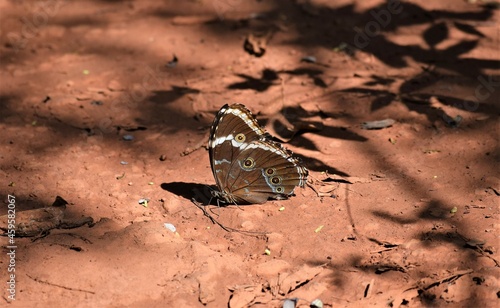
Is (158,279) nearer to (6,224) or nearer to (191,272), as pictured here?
(191,272)

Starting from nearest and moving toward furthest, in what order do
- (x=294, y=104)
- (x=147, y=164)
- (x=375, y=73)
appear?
(x=147, y=164) < (x=294, y=104) < (x=375, y=73)

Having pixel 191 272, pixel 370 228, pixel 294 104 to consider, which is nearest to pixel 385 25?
pixel 294 104

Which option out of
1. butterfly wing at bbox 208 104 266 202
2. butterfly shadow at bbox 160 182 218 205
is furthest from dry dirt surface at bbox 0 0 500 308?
butterfly wing at bbox 208 104 266 202

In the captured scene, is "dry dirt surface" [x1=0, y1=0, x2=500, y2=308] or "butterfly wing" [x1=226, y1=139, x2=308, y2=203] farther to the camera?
"butterfly wing" [x1=226, y1=139, x2=308, y2=203]

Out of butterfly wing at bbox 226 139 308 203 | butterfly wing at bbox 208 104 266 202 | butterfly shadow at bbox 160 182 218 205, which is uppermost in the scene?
butterfly wing at bbox 208 104 266 202

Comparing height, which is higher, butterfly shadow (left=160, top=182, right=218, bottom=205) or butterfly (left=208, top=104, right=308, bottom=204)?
butterfly (left=208, top=104, right=308, bottom=204)

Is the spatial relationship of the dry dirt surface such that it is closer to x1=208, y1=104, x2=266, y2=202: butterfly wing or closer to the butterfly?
the butterfly

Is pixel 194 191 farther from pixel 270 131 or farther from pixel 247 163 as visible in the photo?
pixel 270 131

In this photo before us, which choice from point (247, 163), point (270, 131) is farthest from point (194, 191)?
point (270, 131)
